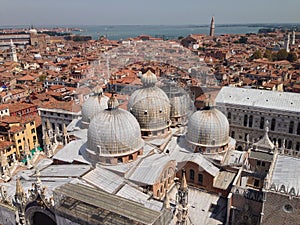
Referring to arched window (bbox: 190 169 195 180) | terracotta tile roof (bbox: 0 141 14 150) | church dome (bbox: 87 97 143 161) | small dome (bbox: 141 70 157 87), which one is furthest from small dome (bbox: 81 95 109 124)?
terracotta tile roof (bbox: 0 141 14 150)

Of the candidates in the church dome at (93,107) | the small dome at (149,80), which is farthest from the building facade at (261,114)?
the church dome at (93,107)

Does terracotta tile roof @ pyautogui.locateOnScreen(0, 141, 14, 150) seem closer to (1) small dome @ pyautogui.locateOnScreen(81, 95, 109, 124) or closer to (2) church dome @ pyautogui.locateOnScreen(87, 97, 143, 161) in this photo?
(1) small dome @ pyautogui.locateOnScreen(81, 95, 109, 124)

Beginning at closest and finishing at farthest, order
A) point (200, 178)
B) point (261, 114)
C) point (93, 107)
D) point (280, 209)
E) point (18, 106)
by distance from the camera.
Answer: point (280, 209) → point (200, 178) → point (93, 107) → point (261, 114) → point (18, 106)

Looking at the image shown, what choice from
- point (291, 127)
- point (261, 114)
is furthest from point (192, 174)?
point (291, 127)

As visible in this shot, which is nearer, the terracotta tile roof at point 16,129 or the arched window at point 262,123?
the arched window at point 262,123

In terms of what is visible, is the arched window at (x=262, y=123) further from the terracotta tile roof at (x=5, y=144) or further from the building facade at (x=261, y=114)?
the terracotta tile roof at (x=5, y=144)

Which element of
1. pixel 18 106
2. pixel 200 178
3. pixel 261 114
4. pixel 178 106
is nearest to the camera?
pixel 200 178

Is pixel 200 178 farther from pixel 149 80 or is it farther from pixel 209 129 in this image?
pixel 149 80

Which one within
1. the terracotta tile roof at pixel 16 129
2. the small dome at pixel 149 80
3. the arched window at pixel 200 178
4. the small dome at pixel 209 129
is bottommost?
the terracotta tile roof at pixel 16 129
